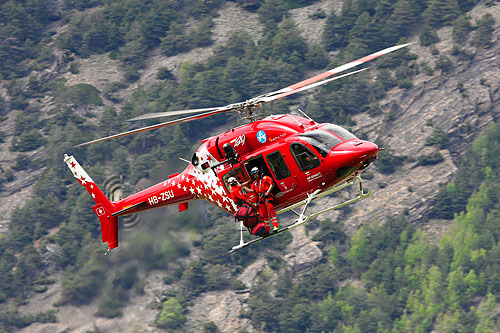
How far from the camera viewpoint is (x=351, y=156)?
3275cm

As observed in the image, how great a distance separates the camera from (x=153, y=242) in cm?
6844

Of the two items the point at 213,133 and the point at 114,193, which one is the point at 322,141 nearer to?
the point at 114,193

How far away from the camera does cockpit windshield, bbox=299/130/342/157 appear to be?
33344mm

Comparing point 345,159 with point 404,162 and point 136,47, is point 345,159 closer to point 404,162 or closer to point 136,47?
point 404,162

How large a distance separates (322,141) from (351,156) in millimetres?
1262

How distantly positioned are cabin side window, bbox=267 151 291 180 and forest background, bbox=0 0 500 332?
4042cm

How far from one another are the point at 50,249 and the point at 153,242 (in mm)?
51178

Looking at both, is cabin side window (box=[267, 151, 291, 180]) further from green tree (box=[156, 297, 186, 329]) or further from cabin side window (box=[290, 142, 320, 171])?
green tree (box=[156, 297, 186, 329])

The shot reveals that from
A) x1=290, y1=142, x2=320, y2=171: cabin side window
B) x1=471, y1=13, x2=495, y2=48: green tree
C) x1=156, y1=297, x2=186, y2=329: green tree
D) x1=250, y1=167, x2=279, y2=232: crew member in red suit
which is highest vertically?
x1=290, y1=142, x2=320, y2=171: cabin side window

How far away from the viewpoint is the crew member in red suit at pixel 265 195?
3369cm

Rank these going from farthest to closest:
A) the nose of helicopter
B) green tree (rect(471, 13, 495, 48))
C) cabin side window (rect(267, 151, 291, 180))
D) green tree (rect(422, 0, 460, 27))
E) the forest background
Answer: green tree (rect(422, 0, 460, 27)) → green tree (rect(471, 13, 495, 48)) → the forest background → cabin side window (rect(267, 151, 291, 180)) → the nose of helicopter

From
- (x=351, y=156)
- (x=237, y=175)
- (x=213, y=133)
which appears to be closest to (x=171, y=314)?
(x=213, y=133)

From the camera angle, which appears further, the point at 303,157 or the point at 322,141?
the point at 303,157

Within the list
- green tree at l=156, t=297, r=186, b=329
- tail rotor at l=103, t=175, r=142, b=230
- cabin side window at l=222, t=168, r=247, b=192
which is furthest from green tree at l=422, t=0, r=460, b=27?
cabin side window at l=222, t=168, r=247, b=192
